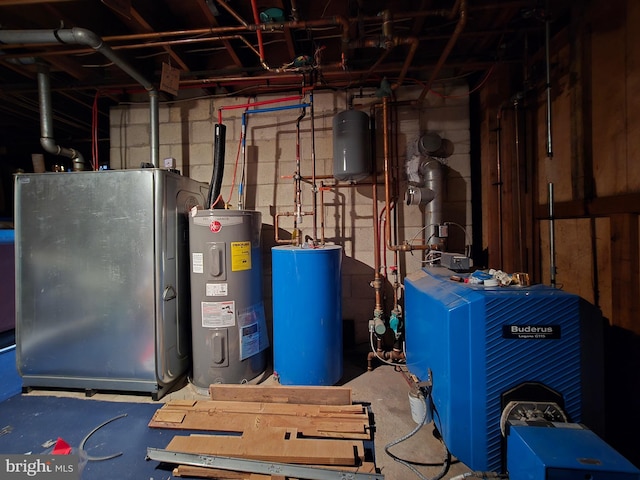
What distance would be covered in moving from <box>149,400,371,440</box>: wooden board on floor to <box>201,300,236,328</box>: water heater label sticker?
1.54 feet

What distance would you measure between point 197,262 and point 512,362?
1805 mm

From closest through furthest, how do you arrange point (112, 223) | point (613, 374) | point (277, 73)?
1. point (613, 374)
2. point (112, 223)
3. point (277, 73)

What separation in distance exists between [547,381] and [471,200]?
1597 millimetres

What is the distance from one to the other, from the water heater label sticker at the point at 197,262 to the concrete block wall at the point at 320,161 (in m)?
0.73

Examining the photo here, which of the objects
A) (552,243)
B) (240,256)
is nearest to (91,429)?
(240,256)

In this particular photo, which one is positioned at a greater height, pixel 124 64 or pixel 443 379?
pixel 124 64

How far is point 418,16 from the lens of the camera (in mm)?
1565

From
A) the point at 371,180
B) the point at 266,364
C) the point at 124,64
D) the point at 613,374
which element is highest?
the point at 124,64

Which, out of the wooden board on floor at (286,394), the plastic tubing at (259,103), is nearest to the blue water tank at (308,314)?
the wooden board on floor at (286,394)

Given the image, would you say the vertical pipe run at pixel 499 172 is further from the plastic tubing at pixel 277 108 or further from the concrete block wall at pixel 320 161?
the plastic tubing at pixel 277 108

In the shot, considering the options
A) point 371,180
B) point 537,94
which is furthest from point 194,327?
point 537,94

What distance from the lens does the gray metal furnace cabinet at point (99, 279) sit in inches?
67.2

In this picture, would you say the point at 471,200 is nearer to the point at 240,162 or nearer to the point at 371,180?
the point at 371,180

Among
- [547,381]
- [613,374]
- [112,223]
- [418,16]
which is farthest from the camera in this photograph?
[112,223]
